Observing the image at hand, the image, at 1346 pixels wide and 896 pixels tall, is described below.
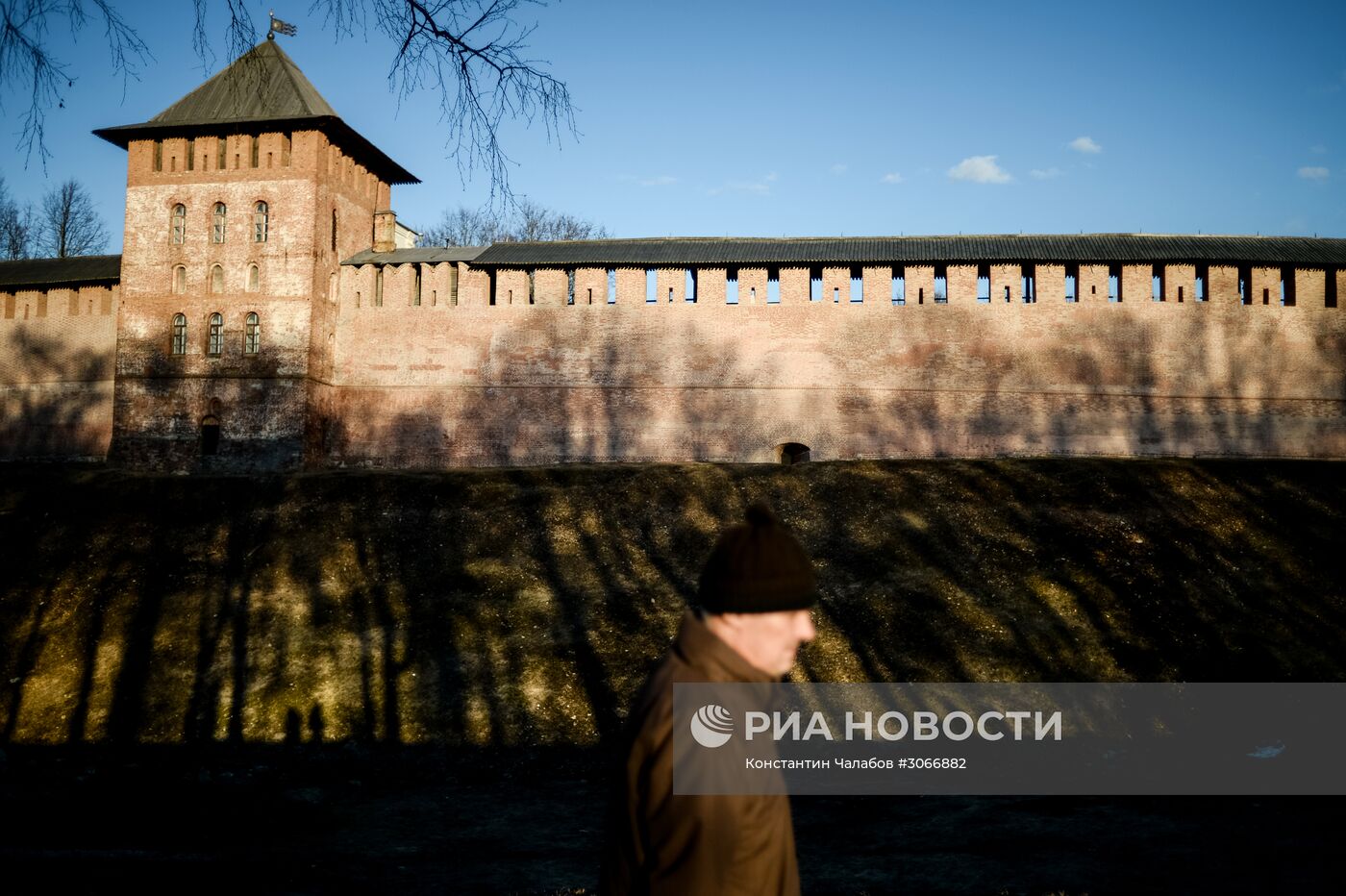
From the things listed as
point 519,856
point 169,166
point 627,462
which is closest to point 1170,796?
point 519,856

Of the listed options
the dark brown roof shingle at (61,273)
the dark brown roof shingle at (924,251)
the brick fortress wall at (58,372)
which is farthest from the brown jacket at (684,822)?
the dark brown roof shingle at (61,273)

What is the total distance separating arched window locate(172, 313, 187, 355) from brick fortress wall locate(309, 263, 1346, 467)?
3.78 meters

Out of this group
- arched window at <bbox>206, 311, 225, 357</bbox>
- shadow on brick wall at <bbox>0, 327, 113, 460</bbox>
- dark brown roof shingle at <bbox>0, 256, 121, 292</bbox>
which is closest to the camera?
arched window at <bbox>206, 311, 225, 357</bbox>

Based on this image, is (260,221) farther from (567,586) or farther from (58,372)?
(567,586)

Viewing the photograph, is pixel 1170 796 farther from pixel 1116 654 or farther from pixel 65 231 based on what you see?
pixel 65 231

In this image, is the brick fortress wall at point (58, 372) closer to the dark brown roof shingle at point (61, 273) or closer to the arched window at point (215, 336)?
the dark brown roof shingle at point (61, 273)

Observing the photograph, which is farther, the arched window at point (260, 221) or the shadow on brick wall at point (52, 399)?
the shadow on brick wall at point (52, 399)

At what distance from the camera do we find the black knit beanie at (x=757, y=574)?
227 centimetres

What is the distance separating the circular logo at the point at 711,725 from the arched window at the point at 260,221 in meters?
26.6

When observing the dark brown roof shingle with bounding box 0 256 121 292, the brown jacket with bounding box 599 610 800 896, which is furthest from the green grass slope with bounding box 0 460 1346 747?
the brown jacket with bounding box 599 610 800 896

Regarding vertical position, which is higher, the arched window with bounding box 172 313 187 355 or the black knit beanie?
the arched window with bounding box 172 313 187 355

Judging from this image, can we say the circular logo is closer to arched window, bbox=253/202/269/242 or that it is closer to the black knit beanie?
the black knit beanie

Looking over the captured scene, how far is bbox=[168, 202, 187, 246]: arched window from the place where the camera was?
26469 mm

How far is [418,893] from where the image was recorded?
23.0 feet
